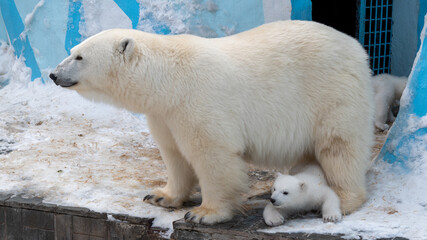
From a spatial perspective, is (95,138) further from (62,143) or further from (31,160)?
(31,160)

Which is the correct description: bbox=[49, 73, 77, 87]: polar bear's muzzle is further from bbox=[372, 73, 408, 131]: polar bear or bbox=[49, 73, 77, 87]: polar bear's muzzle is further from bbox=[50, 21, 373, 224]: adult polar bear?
bbox=[372, 73, 408, 131]: polar bear

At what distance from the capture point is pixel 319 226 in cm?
383

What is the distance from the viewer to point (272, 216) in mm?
3969

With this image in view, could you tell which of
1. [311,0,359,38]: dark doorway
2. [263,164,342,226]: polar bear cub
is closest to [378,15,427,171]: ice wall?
[263,164,342,226]: polar bear cub

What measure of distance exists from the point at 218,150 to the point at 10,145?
3168 mm

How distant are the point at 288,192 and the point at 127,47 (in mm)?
1534

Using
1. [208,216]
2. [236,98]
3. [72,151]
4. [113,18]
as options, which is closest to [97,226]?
[208,216]

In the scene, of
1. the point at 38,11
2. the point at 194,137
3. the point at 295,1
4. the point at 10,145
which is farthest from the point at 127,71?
the point at 38,11

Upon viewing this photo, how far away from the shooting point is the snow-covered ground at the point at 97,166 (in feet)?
13.0

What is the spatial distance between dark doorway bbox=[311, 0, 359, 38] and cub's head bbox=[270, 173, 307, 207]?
19.0 ft

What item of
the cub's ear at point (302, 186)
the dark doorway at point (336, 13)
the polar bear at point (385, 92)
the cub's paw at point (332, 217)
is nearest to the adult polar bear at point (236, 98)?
the cub's paw at point (332, 217)

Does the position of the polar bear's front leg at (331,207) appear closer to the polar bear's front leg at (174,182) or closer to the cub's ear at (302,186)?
the cub's ear at (302,186)

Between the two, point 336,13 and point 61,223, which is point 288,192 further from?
point 336,13

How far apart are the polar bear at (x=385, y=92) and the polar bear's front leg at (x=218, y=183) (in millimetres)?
3618
